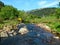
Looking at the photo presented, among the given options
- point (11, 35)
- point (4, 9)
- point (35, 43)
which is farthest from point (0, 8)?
point (35, 43)

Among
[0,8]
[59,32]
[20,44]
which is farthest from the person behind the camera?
[0,8]

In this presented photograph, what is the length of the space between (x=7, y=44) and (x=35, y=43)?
15.5 feet

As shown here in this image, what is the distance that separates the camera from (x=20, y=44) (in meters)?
31.2

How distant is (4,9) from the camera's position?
3593 inches

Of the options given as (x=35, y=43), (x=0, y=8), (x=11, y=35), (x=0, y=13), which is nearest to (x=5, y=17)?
(x=0, y=13)

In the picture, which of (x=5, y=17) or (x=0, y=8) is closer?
(x=5, y=17)

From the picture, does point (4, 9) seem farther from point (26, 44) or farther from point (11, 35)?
point (26, 44)

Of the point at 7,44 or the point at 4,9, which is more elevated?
the point at 4,9

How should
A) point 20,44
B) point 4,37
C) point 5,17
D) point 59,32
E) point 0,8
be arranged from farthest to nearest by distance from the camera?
point 0,8, point 5,17, point 59,32, point 4,37, point 20,44

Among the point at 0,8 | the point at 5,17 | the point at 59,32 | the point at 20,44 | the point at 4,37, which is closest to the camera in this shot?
the point at 20,44

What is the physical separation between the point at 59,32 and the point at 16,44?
13.5 meters

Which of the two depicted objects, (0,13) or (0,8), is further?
(0,8)

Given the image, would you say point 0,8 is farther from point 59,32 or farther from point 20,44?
point 20,44

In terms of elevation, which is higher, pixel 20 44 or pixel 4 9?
pixel 4 9
